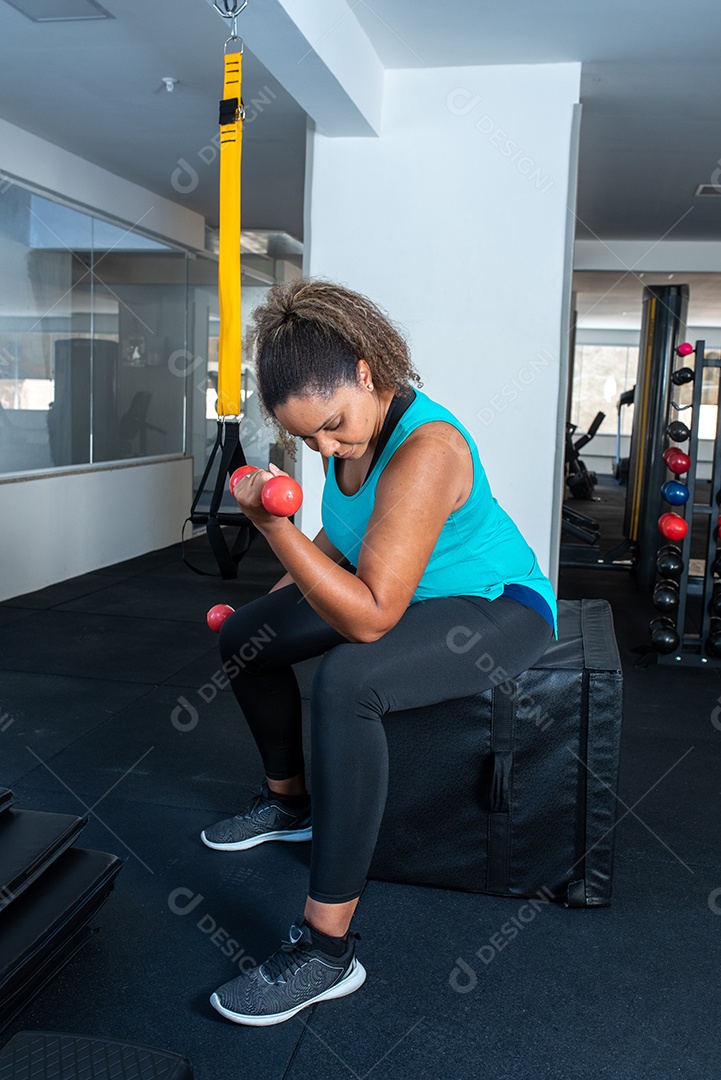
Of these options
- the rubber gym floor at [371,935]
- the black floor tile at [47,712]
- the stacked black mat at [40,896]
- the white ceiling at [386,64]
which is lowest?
the rubber gym floor at [371,935]

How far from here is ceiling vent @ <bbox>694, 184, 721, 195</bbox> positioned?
16.7 feet

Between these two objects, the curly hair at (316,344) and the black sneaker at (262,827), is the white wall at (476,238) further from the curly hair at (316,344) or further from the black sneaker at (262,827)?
the curly hair at (316,344)

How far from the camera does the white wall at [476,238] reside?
3.25 m

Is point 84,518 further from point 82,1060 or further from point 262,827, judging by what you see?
point 82,1060

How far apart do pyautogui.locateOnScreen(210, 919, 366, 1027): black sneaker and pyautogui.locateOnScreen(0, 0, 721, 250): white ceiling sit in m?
2.54

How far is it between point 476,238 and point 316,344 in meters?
2.12

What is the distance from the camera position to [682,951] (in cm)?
157

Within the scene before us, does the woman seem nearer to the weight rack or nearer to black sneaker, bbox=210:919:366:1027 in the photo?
black sneaker, bbox=210:919:366:1027

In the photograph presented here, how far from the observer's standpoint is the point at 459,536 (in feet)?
4.96

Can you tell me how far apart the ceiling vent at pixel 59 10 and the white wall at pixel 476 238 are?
0.84 metres

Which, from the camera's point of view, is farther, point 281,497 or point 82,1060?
point 281,497

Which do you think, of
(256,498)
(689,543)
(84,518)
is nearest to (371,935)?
(256,498)

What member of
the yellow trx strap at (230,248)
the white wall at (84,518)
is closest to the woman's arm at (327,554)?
the yellow trx strap at (230,248)

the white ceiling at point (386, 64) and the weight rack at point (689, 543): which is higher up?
the white ceiling at point (386, 64)
